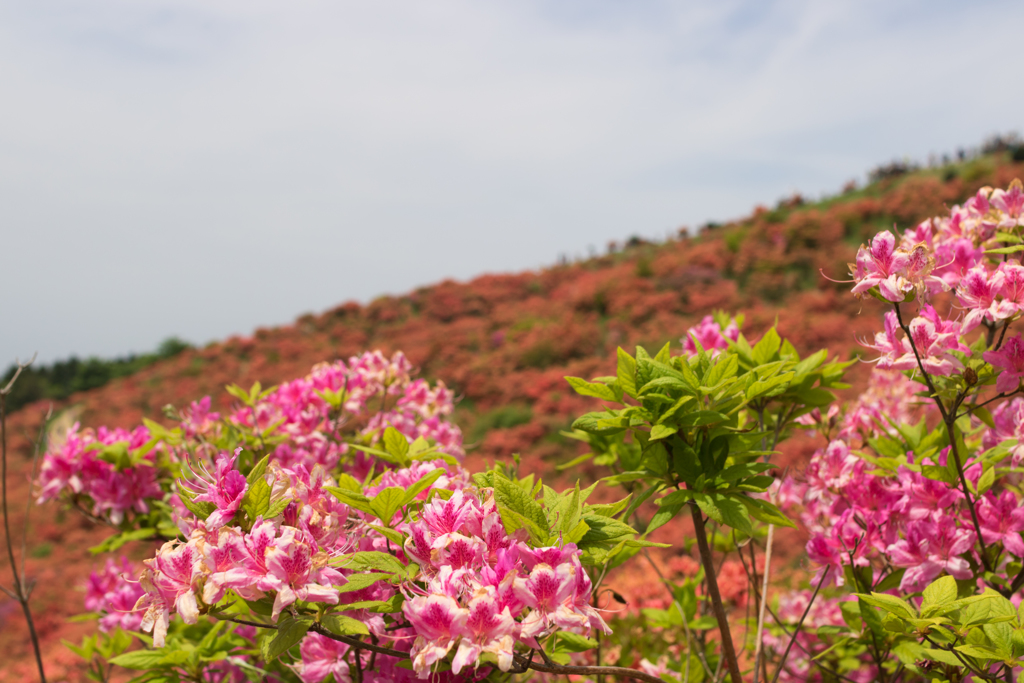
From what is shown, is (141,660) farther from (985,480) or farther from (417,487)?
(985,480)

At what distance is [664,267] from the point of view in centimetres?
1630

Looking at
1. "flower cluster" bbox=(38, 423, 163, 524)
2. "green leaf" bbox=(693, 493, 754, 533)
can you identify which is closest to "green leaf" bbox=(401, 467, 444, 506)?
"green leaf" bbox=(693, 493, 754, 533)

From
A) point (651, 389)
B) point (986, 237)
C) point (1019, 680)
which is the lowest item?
point (1019, 680)

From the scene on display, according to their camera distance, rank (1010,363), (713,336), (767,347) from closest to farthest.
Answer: (1010,363)
(767,347)
(713,336)

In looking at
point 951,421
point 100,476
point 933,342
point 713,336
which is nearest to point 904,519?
point 951,421

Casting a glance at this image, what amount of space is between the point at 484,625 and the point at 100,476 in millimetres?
2262

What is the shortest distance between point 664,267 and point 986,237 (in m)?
14.9

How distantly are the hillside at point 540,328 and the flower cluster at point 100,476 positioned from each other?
6751mm

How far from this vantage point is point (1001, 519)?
1.50m

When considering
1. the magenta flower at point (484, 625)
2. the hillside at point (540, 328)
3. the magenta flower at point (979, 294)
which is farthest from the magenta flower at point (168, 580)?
the hillside at point (540, 328)

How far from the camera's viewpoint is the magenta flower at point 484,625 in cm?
89

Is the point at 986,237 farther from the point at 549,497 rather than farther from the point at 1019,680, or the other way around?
the point at 549,497

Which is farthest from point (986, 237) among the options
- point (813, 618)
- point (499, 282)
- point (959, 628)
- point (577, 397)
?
point (499, 282)

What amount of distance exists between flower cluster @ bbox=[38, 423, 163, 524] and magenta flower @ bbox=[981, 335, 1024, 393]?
2.64m
